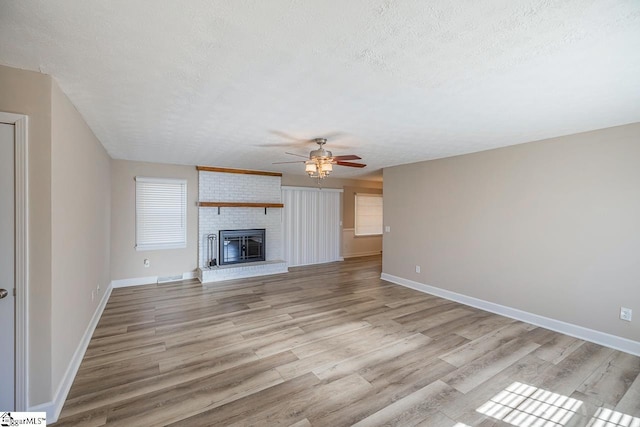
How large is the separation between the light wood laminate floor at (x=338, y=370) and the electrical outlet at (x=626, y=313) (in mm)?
381

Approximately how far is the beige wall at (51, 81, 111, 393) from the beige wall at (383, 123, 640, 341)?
16.4ft

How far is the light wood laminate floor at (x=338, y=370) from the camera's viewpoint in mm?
2037

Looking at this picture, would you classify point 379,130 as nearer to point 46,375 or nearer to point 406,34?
point 406,34

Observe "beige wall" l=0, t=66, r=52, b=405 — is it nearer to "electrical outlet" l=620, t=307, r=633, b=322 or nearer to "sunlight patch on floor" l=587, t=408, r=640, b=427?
"sunlight patch on floor" l=587, t=408, r=640, b=427

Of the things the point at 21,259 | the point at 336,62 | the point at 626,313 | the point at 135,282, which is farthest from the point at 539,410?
the point at 135,282

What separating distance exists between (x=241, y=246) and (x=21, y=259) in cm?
452

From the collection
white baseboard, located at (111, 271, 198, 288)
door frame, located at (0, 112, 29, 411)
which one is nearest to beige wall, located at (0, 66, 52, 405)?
door frame, located at (0, 112, 29, 411)

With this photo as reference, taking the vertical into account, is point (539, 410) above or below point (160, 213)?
below

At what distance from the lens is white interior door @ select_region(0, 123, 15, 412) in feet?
5.90

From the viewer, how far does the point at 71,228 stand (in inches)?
94.9

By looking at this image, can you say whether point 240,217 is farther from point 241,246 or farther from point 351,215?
point 351,215

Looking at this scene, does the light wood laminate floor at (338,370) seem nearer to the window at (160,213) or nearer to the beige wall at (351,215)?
the window at (160,213)

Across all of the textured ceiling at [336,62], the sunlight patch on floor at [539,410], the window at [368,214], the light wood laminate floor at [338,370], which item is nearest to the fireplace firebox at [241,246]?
the light wood laminate floor at [338,370]

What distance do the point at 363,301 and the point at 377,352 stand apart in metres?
1.64
